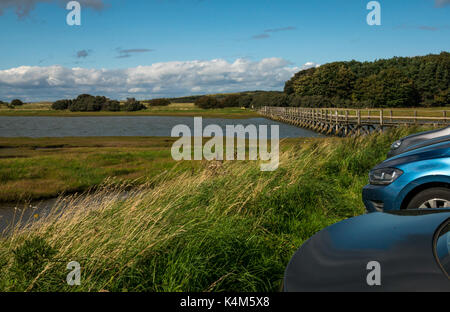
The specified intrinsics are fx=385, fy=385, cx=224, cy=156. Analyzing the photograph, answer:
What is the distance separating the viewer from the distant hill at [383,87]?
3723 inches

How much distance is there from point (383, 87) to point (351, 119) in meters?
59.0

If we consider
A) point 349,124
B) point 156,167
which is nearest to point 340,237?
point 156,167

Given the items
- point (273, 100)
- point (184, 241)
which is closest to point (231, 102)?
point (273, 100)

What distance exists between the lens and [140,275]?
3.96m

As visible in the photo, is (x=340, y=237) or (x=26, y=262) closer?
(x=340, y=237)

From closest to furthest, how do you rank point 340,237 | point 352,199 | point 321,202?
point 340,237 → point 321,202 → point 352,199

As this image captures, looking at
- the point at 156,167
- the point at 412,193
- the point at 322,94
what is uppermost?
the point at 322,94

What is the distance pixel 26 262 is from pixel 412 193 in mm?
4708

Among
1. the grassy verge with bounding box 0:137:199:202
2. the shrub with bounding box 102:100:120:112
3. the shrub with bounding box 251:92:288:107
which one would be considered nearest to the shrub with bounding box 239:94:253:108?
the shrub with bounding box 251:92:288:107

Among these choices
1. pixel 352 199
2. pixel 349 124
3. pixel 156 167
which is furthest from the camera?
pixel 349 124

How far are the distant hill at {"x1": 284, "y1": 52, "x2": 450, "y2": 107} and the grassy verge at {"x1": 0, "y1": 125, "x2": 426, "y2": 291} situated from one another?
9386 centimetres

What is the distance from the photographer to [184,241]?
462cm
